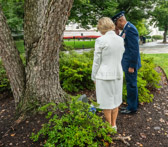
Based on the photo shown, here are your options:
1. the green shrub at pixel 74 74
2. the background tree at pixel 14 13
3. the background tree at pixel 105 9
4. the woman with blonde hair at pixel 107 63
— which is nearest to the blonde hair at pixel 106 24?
the woman with blonde hair at pixel 107 63

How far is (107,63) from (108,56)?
4.3 inches

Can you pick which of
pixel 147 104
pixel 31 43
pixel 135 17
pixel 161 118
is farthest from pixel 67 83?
pixel 135 17

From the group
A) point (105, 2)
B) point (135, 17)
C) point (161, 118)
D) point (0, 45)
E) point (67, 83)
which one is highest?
point (105, 2)

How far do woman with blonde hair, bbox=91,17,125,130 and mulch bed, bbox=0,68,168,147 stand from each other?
0.82m

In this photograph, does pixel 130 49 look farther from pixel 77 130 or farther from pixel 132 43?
pixel 77 130

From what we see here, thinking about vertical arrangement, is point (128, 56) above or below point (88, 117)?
above

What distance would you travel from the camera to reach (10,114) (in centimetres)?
372

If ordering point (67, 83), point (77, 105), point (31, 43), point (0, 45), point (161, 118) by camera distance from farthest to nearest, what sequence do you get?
point (67, 83)
point (161, 118)
point (31, 43)
point (0, 45)
point (77, 105)

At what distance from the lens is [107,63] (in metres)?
2.51

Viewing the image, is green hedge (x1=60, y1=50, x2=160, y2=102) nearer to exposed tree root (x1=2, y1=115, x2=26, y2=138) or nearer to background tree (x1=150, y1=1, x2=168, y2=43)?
exposed tree root (x1=2, y1=115, x2=26, y2=138)

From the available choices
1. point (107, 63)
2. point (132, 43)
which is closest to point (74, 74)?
point (132, 43)

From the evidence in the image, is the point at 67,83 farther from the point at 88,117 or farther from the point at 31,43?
the point at 88,117

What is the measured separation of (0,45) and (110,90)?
2.05 metres

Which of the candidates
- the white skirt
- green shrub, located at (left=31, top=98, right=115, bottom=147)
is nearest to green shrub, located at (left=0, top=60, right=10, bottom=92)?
green shrub, located at (left=31, top=98, right=115, bottom=147)
